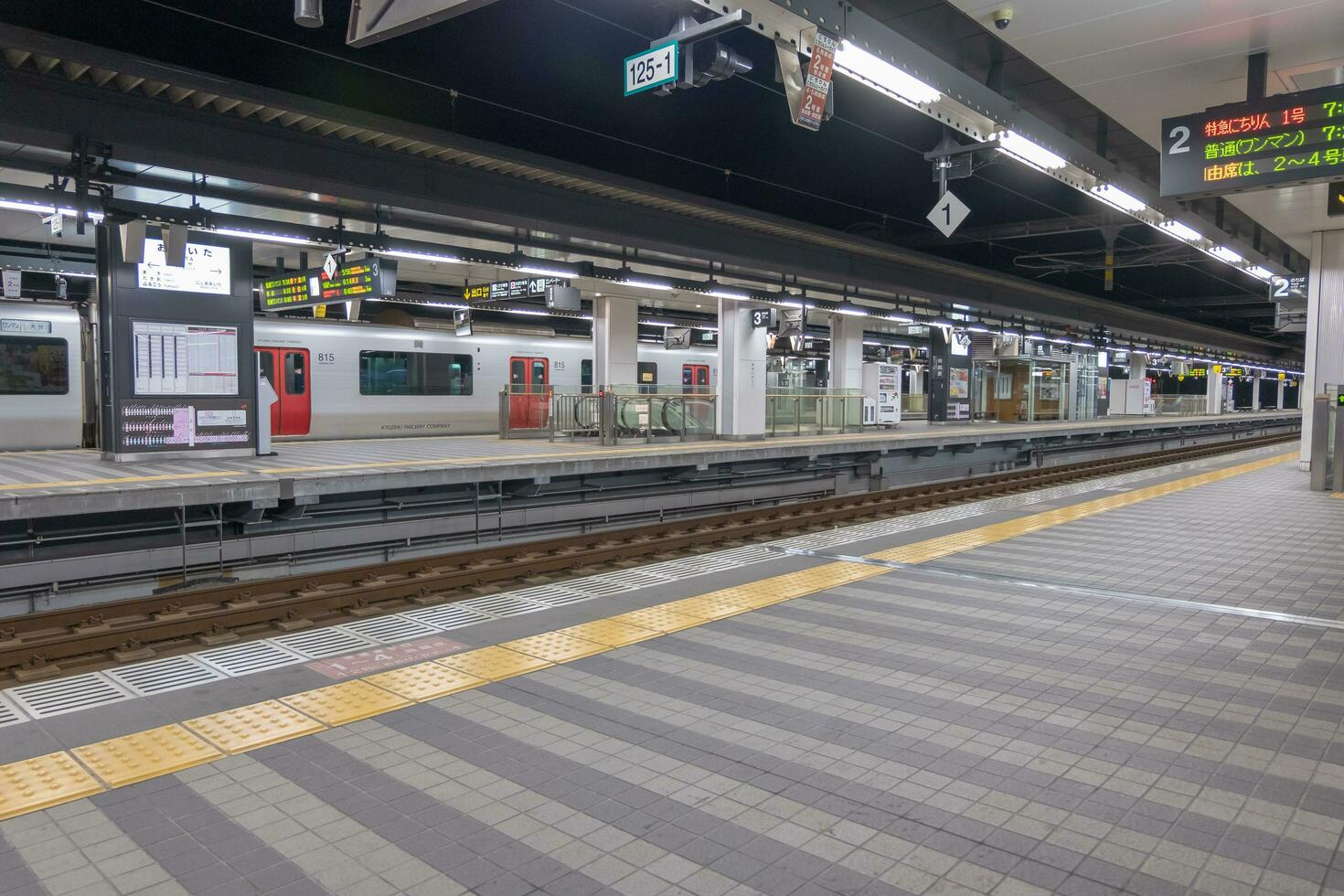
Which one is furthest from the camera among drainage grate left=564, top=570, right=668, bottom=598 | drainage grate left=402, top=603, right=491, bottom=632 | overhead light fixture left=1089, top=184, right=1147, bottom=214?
overhead light fixture left=1089, top=184, right=1147, bottom=214

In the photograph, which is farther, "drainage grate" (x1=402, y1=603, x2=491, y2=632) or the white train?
the white train

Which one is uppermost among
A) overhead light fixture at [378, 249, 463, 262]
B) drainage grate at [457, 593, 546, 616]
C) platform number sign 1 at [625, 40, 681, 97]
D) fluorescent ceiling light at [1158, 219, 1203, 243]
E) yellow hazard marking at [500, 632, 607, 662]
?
fluorescent ceiling light at [1158, 219, 1203, 243]

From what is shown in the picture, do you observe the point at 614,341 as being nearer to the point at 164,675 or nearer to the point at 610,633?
the point at 610,633

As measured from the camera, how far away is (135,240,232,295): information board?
10.3 meters

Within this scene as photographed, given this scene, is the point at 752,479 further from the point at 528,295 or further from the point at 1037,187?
the point at 1037,187

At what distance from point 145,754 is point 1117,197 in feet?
35.3

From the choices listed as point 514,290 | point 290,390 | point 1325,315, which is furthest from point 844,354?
point 290,390

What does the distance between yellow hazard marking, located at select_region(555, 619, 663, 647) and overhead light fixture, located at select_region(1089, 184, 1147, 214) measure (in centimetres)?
752

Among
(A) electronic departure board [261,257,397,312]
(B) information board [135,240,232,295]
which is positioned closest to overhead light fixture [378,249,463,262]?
(A) electronic departure board [261,257,397,312]

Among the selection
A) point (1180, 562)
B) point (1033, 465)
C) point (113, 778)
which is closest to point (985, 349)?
point (1033, 465)

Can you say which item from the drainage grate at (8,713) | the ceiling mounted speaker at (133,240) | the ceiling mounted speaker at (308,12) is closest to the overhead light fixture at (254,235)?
the ceiling mounted speaker at (133,240)

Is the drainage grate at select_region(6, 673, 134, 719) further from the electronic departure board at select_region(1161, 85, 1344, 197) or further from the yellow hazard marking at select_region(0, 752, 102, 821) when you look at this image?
the electronic departure board at select_region(1161, 85, 1344, 197)

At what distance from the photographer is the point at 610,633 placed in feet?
19.0

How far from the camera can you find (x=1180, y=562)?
830cm
